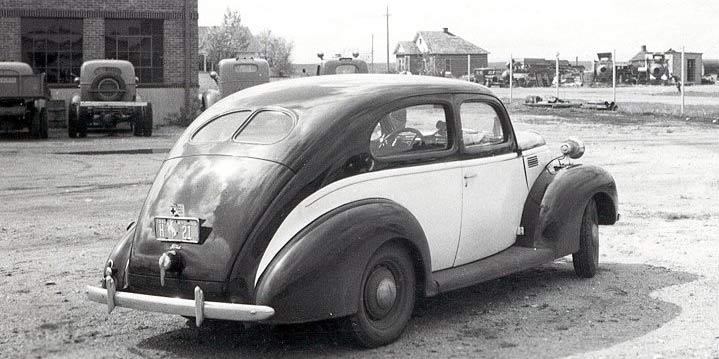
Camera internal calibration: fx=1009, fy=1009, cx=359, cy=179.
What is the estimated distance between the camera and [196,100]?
3219 centimetres

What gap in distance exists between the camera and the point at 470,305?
6.65m

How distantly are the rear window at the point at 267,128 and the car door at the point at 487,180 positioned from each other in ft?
4.27

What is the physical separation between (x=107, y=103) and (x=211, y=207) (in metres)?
20.5

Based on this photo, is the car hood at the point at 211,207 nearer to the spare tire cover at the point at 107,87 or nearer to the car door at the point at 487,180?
the car door at the point at 487,180

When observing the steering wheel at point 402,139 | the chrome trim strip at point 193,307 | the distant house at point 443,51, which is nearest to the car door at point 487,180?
the steering wheel at point 402,139

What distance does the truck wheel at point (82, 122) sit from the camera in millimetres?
25062

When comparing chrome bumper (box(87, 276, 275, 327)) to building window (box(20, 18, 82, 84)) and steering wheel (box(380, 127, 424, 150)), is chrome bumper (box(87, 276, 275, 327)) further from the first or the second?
Answer: building window (box(20, 18, 82, 84))

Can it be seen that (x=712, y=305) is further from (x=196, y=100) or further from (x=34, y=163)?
(x=196, y=100)

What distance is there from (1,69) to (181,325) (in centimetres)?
2109


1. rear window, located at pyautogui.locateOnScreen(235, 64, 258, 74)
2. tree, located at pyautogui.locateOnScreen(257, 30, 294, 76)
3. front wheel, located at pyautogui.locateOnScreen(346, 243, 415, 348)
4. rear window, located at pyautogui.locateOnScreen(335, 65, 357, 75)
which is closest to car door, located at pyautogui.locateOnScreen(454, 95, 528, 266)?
front wheel, located at pyautogui.locateOnScreen(346, 243, 415, 348)

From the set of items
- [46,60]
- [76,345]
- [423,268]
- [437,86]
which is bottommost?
[76,345]

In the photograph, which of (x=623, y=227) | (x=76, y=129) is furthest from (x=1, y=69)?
(x=623, y=227)

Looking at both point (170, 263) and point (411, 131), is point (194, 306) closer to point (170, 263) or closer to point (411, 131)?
point (170, 263)

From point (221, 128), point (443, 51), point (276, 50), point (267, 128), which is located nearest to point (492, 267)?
point (267, 128)
